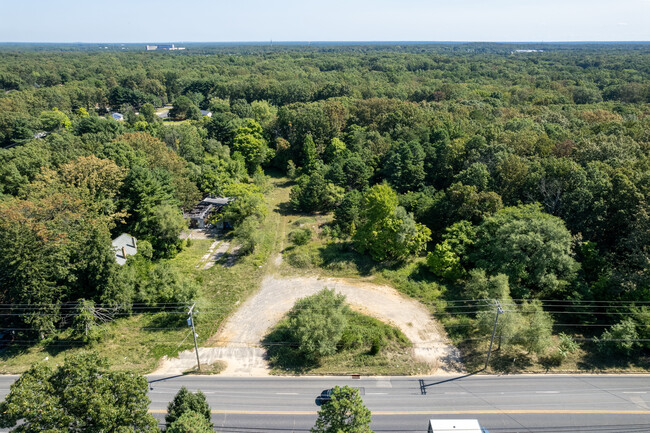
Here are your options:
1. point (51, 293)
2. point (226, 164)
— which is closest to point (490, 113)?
point (226, 164)

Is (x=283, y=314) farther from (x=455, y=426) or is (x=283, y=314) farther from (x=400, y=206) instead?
(x=400, y=206)

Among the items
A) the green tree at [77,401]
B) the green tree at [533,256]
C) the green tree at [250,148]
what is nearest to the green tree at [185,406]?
the green tree at [77,401]

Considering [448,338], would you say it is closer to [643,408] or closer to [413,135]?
[643,408]

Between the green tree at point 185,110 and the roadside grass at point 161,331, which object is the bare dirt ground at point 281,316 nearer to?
the roadside grass at point 161,331

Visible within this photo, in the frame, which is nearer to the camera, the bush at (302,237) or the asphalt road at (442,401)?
the asphalt road at (442,401)

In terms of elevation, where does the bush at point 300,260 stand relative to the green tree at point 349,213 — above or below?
below
